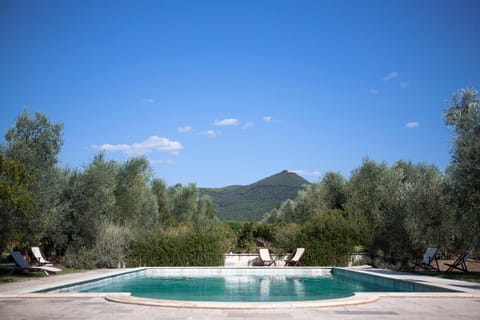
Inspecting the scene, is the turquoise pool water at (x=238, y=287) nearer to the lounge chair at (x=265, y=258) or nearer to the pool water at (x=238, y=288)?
the pool water at (x=238, y=288)

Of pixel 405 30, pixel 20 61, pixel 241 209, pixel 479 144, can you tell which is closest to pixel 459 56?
pixel 405 30

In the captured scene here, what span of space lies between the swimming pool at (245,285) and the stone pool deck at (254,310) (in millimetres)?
1803

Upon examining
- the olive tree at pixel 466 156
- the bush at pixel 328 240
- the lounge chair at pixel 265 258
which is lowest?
the lounge chair at pixel 265 258

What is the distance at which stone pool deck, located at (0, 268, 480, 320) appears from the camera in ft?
19.2

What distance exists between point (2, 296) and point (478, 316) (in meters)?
8.11

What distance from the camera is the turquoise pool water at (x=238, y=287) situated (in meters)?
10.4

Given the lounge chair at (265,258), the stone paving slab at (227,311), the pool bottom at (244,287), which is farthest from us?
the lounge chair at (265,258)

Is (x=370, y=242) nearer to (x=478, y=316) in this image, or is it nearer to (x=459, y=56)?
(x=459, y=56)

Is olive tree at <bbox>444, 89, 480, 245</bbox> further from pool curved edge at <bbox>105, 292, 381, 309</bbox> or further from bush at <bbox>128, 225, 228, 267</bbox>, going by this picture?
bush at <bbox>128, 225, 228, 267</bbox>

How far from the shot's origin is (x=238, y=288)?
12.5 m

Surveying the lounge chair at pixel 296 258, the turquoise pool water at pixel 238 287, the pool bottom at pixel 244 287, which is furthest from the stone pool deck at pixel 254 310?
the lounge chair at pixel 296 258

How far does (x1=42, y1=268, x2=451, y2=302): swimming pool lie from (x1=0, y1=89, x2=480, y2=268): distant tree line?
6.01ft

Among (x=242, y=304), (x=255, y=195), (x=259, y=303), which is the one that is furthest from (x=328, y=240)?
(x=255, y=195)

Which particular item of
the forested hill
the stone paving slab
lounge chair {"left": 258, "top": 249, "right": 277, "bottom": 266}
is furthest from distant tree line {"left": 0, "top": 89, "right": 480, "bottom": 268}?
the forested hill
